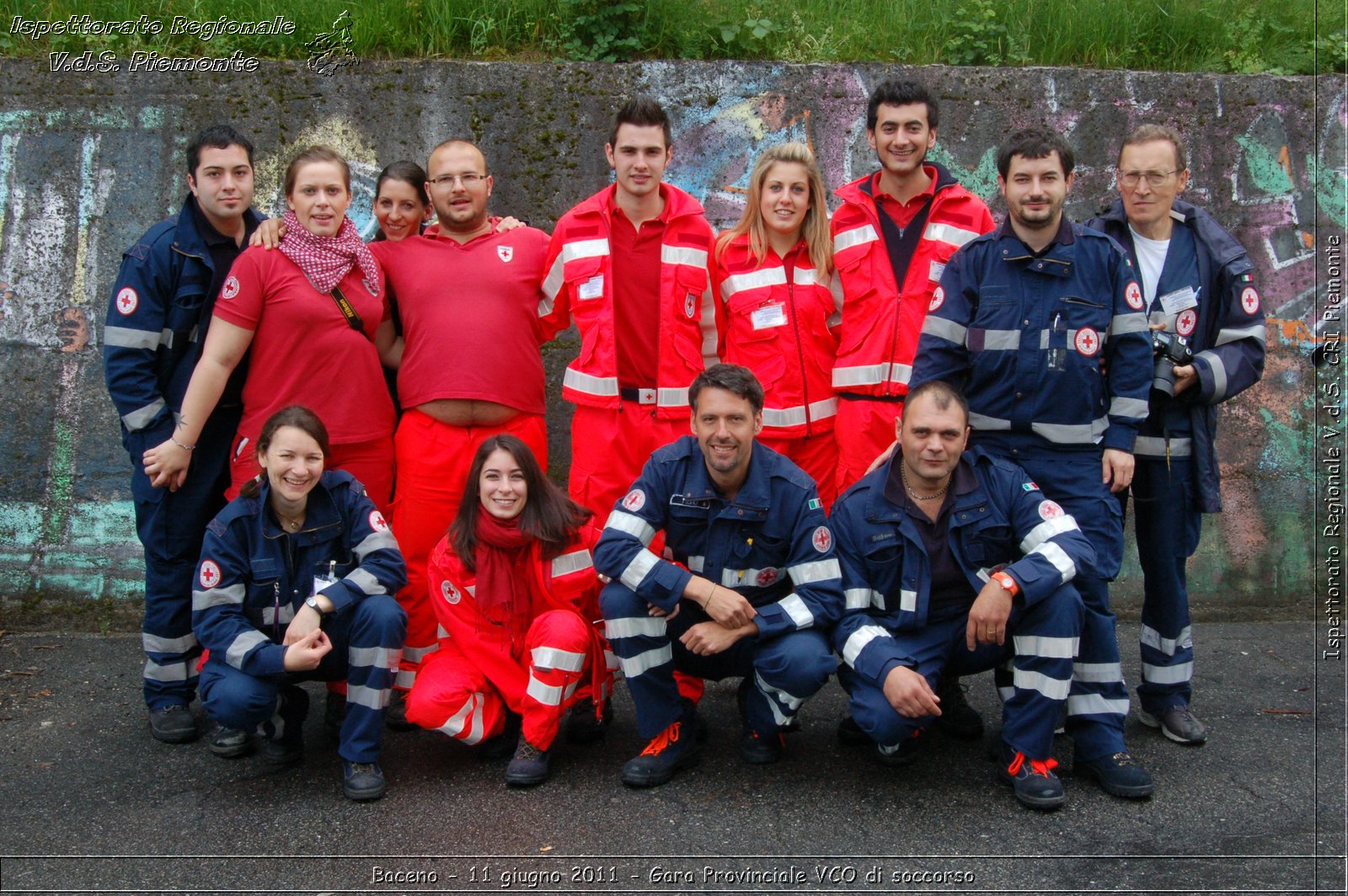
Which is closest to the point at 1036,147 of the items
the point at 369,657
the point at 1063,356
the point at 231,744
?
the point at 1063,356

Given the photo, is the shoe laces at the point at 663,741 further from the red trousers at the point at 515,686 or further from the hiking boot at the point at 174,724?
the hiking boot at the point at 174,724

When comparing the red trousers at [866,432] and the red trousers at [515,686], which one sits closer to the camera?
the red trousers at [515,686]

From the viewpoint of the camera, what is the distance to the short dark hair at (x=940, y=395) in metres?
3.82

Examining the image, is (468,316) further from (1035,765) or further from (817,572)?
(1035,765)

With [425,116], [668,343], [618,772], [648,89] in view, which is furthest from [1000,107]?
[618,772]

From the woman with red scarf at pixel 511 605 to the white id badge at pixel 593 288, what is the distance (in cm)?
71

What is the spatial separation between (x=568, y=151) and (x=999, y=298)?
269 cm

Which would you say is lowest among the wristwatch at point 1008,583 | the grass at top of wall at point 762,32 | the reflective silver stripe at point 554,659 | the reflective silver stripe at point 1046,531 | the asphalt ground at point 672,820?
the asphalt ground at point 672,820

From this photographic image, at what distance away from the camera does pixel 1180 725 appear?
4.27 m

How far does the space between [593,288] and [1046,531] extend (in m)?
1.98

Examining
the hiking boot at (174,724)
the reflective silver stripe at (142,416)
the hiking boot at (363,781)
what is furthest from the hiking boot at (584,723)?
the reflective silver stripe at (142,416)

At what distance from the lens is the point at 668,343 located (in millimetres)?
4516

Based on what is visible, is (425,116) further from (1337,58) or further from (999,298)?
(1337,58)

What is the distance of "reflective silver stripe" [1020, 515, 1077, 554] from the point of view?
12.5 feet
